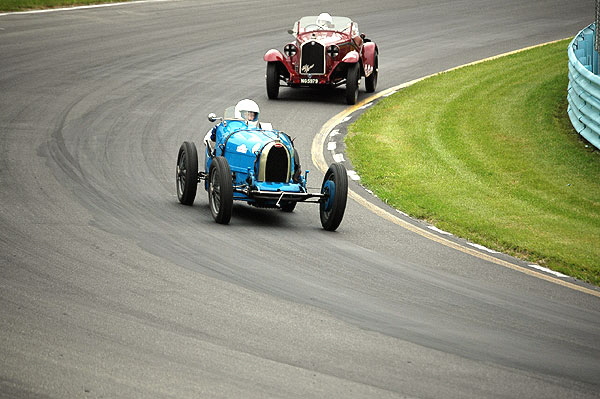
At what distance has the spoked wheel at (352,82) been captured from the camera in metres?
23.1

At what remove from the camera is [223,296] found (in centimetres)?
981

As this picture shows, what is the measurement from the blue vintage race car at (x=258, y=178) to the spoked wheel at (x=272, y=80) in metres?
8.91

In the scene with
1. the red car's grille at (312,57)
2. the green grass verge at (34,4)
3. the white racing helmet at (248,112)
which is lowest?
the green grass verge at (34,4)

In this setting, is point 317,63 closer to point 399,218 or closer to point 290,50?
point 290,50

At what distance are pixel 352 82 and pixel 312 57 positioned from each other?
3.81ft

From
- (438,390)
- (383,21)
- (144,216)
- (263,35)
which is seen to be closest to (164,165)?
(144,216)

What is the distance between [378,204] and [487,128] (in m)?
6.53

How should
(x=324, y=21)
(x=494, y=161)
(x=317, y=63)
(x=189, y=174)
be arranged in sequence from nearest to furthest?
(x=189, y=174) → (x=494, y=161) → (x=317, y=63) → (x=324, y=21)

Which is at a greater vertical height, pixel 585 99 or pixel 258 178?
pixel 258 178

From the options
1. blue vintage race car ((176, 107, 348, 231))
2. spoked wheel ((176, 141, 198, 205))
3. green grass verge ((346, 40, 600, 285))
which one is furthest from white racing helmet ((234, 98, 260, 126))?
green grass verge ((346, 40, 600, 285))

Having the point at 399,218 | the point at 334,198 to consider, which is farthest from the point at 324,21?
the point at 334,198

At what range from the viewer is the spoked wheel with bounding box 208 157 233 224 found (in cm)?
1280

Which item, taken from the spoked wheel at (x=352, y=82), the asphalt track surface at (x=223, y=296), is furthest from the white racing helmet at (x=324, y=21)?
the asphalt track surface at (x=223, y=296)

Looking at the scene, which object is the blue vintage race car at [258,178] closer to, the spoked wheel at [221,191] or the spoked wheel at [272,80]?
the spoked wheel at [221,191]
